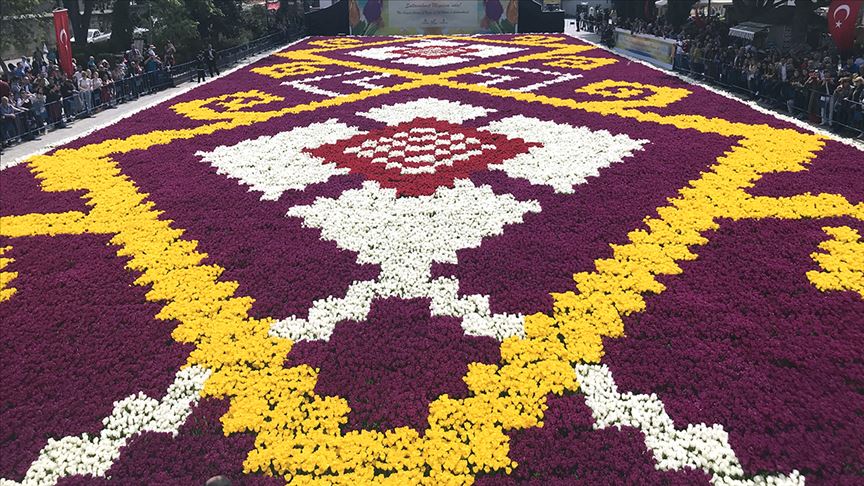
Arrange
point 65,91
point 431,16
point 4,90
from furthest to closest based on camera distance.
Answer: point 431,16 < point 65,91 < point 4,90

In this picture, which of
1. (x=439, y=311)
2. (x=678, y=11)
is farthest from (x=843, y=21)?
(x=678, y=11)

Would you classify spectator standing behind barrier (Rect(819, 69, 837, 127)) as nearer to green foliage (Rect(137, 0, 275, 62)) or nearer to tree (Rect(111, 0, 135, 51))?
green foliage (Rect(137, 0, 275, 62))

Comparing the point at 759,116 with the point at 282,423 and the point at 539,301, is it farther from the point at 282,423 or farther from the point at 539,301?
the point at 282,423

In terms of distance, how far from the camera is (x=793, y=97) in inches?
A: 561

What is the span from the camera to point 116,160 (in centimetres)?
1159

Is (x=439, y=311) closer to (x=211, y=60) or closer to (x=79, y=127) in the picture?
(x=79, y=127)

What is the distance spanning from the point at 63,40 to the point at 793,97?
18.7 metres

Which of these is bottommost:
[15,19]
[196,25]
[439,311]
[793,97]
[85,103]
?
[439,311]

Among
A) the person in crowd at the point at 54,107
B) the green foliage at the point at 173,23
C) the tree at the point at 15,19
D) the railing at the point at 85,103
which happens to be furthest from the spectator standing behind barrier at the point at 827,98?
the tree at the point at 15,19

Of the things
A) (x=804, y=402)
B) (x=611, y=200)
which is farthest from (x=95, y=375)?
(x=611, y=200)

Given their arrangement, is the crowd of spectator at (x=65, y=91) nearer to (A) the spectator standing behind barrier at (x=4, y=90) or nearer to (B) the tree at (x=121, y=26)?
(A) the spectator standing behind barrier at (x=4, y=90)

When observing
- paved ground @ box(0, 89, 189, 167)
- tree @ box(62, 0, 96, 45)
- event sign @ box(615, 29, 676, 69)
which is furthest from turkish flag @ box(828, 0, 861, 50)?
tree @ box(62, 0, 96, 45)

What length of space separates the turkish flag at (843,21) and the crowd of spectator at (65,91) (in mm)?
19629

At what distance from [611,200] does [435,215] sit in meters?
2.78
